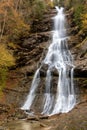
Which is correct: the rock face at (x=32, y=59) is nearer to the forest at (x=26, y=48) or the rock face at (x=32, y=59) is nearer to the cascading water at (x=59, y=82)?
the forest at (x=26, y=48)

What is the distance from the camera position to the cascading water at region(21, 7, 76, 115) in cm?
2537

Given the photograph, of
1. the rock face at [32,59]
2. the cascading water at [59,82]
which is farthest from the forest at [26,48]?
the cascading water at [59,82]

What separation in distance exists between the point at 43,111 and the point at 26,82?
528 cm

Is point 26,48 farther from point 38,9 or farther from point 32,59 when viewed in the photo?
point 38,9

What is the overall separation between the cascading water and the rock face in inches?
22.5

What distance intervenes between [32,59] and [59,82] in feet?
19.8

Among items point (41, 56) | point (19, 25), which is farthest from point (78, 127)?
point (19, 25)

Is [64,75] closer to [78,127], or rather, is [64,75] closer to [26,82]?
[26,82]

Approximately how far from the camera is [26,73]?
3034 centimetres

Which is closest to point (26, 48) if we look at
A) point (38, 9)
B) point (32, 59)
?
point (32, 59)

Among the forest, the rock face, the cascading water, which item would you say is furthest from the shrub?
the cascading water

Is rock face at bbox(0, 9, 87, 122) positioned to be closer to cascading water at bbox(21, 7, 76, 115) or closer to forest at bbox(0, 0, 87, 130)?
forest at bbox(0, 0, 87, 130)

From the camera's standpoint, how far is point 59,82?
1086 inches

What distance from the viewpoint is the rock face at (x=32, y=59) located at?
90.0ft
